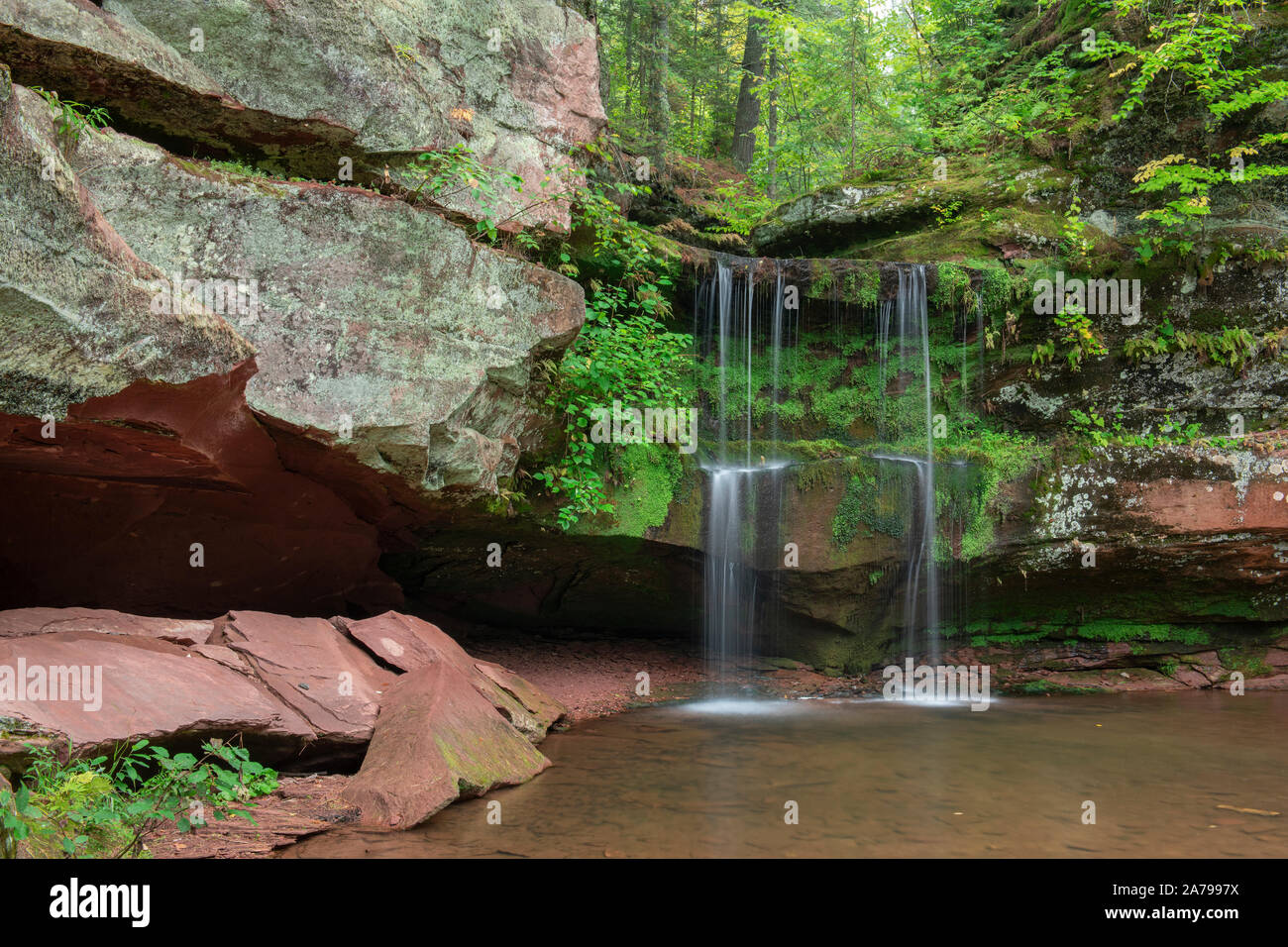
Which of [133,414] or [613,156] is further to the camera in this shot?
[613,156]

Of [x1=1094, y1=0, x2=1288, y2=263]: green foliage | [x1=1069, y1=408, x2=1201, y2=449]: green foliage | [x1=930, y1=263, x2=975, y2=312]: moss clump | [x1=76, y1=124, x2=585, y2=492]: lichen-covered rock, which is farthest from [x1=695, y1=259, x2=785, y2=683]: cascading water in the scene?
[x1=1094, y1=0, x2=1288, y2=263]: green foliage

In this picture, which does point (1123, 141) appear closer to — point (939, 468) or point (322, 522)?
point (939, 468)

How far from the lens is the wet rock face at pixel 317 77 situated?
6.43 meters

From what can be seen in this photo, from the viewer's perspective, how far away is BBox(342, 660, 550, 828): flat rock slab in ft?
15.8

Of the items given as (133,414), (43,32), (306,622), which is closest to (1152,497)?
(306,622)

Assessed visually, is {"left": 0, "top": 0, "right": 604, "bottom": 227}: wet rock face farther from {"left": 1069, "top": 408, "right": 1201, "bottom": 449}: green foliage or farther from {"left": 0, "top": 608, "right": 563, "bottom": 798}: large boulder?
{"left": 1069, "top": 408, "right": 1201, "bottom": 449}: green foliage

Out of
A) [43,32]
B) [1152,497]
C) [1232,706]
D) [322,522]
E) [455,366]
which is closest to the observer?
[43,32]

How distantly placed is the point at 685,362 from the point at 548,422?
2.11 metres

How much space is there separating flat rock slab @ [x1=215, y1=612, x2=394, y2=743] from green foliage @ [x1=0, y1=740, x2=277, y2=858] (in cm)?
55

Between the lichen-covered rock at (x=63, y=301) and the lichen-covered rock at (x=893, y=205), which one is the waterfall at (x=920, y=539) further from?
the lichen-covered rock at (x=63, y=301)

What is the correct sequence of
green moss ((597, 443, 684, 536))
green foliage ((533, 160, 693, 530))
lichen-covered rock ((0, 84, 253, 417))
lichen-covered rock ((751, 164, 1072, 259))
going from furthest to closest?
lichen-covered rock ((751, 164, 1072, 259)), green moss ((597, 443, 684, 536)), green foliage ((533, 160, 693, 530)), lichen-covered rock ((0, 84, 253, 417))

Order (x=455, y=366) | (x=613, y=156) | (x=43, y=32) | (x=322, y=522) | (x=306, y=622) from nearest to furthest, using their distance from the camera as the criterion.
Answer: (x=43, y=32)
(x=306, y=622)
(x=455, y=366)
(x=322, y=522)
(x=613, y=156)

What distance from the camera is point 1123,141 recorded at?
40.1 ft

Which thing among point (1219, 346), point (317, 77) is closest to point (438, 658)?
point (317, 77)
